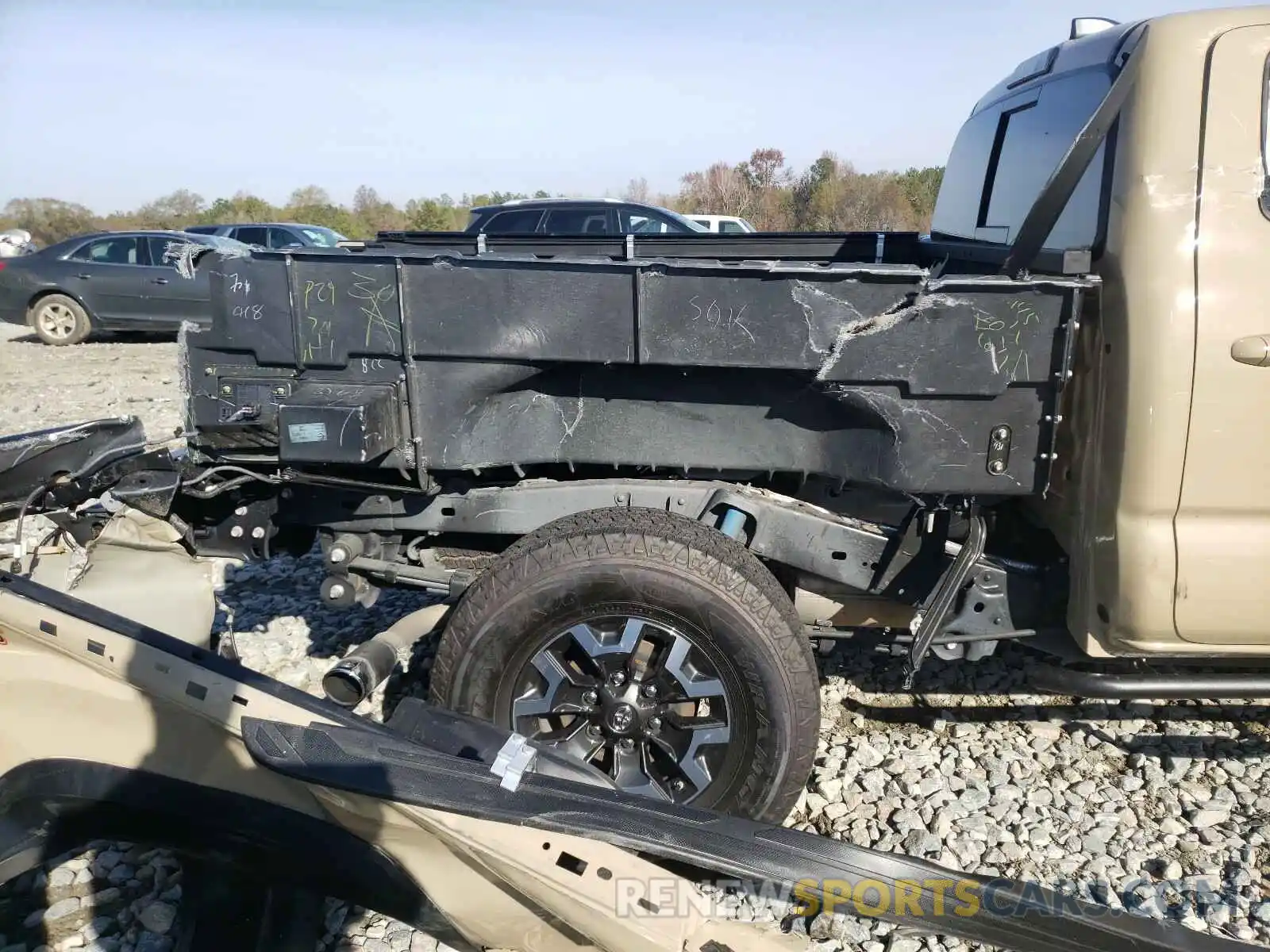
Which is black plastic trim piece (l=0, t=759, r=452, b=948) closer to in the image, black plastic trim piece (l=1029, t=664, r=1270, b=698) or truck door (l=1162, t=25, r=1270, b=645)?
black plastic trim piece (l=1029, t=664, r=1270, b=698)

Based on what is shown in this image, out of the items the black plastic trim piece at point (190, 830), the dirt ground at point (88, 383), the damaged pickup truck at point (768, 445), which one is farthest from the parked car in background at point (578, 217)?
the black plastic trim piece at point (190, 830)

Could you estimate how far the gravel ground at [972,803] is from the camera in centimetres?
254

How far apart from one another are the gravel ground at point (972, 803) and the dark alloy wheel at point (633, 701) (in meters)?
0.42

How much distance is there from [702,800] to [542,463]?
3.88ft

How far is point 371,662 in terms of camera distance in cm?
279

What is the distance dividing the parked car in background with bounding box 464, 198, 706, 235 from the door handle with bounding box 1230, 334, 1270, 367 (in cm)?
966

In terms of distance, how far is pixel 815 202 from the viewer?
27406 millimetres

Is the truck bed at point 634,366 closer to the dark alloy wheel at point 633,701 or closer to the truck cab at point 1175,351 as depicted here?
the truck cab at point 1175,351

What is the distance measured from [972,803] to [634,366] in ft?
6.35

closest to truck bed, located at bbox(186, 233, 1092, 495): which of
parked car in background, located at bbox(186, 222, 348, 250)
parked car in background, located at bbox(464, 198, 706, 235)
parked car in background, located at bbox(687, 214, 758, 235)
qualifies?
parked car in background, located at bbox(464, 198, 706, 235)

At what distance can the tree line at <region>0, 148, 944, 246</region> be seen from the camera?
24.1 metres

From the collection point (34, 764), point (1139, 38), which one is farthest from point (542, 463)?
point (1139, 38)

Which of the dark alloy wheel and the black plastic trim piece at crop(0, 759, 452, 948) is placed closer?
the black plastic trim piece at crop(0, 759, 452, 948)

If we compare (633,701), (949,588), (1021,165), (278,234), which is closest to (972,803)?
(949,588)
